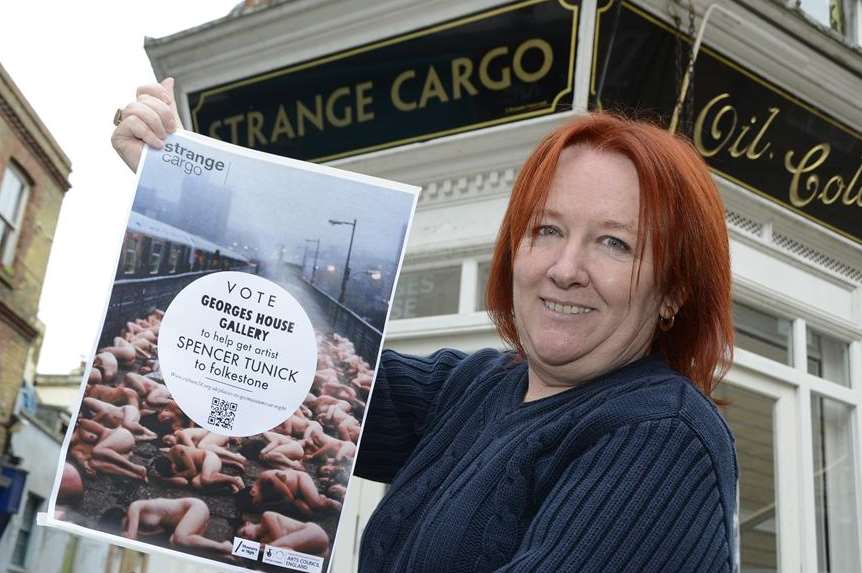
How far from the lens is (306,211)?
4.33 ft

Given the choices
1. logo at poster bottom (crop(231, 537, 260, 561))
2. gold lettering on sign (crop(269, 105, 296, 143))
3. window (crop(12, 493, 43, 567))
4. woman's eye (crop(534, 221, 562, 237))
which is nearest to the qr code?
logo at poster bottom (crop(231, 537, 260, 561))

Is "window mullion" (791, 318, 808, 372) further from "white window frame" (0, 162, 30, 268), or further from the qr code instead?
"white window frame" (0, 162, 30, 268)

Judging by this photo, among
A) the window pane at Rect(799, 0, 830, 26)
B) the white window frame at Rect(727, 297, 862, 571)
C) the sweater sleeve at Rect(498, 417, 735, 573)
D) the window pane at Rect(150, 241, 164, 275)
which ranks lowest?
the sweater sleeve at Rect(498, 417, 735, 573)

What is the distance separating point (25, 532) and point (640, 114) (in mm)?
13052

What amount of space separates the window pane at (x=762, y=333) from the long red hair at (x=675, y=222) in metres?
2.67

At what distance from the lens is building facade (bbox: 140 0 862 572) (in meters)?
3.40

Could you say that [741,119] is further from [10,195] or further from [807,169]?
[10,195]

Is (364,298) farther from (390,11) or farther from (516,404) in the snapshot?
(390,11)

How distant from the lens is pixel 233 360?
4.12ft

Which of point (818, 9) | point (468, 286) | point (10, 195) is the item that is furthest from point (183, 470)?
point (10, 195)

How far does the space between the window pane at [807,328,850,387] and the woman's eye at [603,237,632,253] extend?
322 centimetres

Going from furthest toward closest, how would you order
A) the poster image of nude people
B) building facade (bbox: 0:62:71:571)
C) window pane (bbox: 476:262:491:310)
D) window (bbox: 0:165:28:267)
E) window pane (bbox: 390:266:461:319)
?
1. building facade (bbox: 0:62:71:571)
2. window (bbox: 0:165:28:267)
3. window pane (bbox: 390:266:461:319)
4. window pane (bbox: 476:262:491:310)
5. the poster image of nude people

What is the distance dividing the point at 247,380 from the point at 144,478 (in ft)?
0.60

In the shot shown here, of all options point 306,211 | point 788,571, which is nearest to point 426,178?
point 788,571
